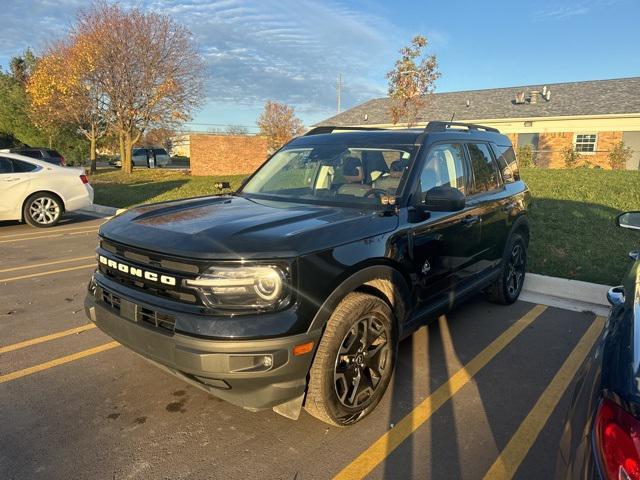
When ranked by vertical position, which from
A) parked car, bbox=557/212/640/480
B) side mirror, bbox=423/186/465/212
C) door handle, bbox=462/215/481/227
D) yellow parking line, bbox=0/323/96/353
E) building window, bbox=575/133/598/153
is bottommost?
yellow parking line, bbox=0/323/96/353

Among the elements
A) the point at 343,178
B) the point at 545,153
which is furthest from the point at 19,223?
the point at 545,153

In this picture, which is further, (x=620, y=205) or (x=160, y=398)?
(x=620, y=205)

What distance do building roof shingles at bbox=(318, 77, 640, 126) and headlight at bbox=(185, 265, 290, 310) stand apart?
26.3 metres

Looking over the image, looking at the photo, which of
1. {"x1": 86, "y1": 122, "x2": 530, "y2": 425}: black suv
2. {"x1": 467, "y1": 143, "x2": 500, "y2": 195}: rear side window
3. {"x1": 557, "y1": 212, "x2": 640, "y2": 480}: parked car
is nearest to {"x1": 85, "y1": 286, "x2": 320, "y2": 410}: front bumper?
{"x1": 86, "y1": 122, "x2": 530, "y2": 425}: black suv

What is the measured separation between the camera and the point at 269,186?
4152mm

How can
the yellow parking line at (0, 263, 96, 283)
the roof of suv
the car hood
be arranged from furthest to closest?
the yellow parking line at (0, 263, 96, 283) < the roof of suv < the car hood

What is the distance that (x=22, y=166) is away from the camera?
950 centimetres

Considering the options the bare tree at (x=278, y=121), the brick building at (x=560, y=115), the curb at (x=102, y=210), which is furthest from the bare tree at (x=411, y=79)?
the bare tree at (x=278, y=121)

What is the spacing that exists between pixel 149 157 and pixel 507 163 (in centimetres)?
3711

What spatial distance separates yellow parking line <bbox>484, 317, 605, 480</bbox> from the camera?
8.54 ft

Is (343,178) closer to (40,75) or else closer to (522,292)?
(522,292)

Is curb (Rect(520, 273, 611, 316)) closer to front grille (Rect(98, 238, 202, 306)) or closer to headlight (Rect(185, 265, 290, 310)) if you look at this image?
headlight (Rect(185, 265, 290, 310))

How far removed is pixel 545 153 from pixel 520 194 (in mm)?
24512

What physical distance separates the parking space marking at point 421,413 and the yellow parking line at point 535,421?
503 millimetres
